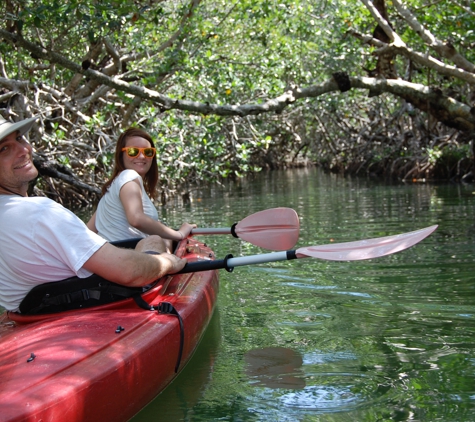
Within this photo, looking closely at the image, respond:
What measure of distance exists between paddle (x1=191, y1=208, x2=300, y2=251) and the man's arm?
158cm

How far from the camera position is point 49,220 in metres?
2.91

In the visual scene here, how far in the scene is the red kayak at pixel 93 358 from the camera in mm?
2410

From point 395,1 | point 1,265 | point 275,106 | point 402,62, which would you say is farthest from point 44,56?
point 402,62

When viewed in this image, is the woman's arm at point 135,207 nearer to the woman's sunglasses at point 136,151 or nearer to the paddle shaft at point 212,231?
the woman's sunglasses at point 136,151

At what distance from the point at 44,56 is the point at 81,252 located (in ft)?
18.1

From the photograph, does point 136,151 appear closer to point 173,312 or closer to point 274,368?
point 173,312

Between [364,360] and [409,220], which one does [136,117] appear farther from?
[364,360]

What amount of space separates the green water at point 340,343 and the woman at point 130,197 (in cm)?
77

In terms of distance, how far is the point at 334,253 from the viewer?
404 centimetres

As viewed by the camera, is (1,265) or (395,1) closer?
(1,265)

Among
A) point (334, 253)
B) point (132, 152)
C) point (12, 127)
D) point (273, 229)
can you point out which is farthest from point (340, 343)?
point (12, 127)

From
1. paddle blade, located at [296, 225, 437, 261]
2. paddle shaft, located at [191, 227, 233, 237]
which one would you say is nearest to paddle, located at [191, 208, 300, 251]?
paddle shaft, located at [191, 227, 233, 237]

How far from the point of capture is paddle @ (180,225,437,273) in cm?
394

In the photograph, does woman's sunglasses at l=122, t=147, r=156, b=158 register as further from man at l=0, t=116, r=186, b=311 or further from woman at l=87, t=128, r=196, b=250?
man at l=0, t=116, r=186, b=311
